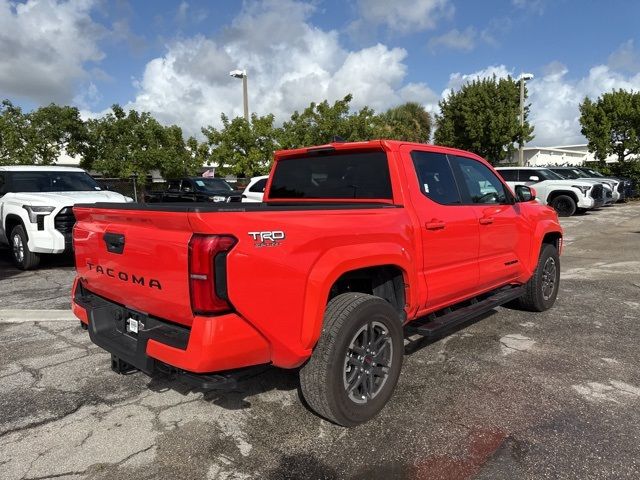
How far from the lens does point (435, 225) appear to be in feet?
11.9

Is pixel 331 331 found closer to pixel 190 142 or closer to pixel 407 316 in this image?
pixel 407 316

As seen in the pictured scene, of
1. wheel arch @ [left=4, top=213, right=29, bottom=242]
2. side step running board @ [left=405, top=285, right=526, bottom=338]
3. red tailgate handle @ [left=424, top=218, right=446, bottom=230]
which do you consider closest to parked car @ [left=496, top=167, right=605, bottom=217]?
side step running board @ [left=405, top=285, right=526, bottom=338]

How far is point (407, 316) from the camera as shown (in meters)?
3.46

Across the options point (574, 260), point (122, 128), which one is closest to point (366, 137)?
point (122, 128)

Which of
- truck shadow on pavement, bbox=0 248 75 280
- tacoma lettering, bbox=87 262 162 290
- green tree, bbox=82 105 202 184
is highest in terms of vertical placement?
green tree, bbox=82 105 202 184

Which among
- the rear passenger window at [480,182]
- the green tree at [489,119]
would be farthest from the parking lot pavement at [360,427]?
the green tree at [489,119]

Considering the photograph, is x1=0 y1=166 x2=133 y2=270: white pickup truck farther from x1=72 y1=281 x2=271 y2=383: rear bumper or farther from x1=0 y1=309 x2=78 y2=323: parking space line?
x1=72 y1=281 x2=271 y2=383: rear bumper

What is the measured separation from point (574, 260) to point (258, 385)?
24.6 ft

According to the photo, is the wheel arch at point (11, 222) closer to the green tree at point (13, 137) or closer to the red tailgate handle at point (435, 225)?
the red tailgate handle at point (435, 225)

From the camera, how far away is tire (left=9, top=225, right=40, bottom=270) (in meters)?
7.91

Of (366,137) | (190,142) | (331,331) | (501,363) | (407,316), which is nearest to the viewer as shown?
(331,331)

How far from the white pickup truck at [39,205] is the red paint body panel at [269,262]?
4761 mm

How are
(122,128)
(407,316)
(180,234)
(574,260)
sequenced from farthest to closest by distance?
(122,128) < (574,260) < (407,316) < (180,234)

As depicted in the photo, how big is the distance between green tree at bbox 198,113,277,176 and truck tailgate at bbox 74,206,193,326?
19281 mm
